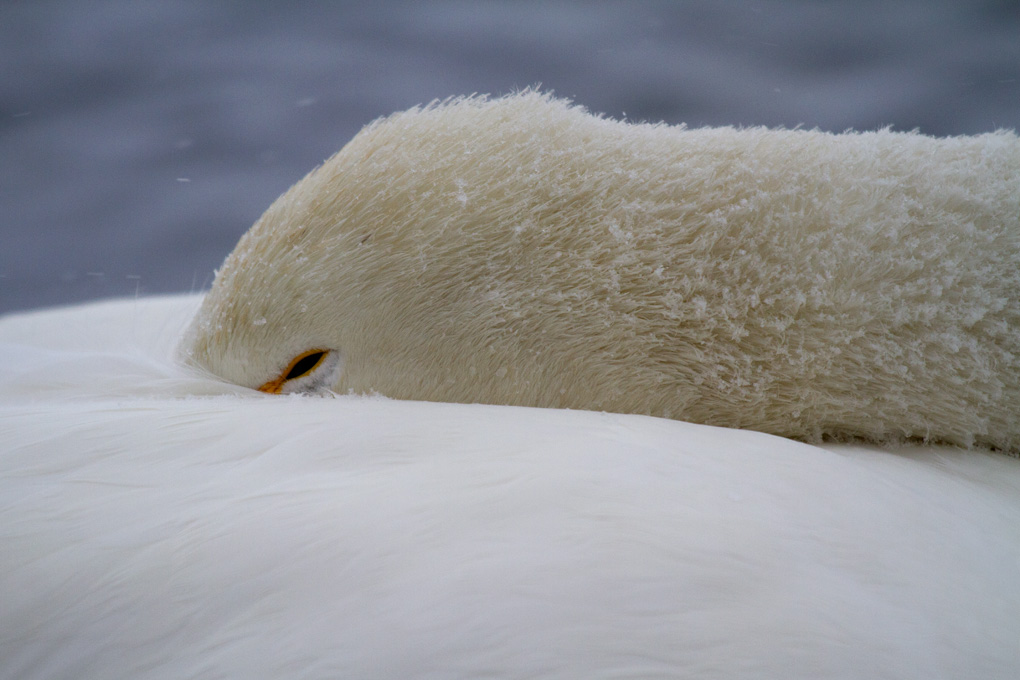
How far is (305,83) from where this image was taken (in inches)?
107

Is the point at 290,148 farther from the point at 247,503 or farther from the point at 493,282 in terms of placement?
the point at 247,503

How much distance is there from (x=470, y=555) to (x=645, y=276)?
51cm

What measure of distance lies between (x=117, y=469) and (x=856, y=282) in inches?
31.1

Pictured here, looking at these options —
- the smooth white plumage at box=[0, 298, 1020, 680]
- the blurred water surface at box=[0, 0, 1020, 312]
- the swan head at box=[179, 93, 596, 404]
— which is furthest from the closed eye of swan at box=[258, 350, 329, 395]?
the blurred water surface at box=[0, 0, 1020, 312]

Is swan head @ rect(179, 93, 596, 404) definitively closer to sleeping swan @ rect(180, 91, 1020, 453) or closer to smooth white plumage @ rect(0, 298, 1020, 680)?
sleeping swan @ rect(180, 91, 1020, 453)

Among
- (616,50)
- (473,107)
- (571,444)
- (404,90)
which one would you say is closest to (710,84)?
(616,50)

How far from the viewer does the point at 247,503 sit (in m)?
0.56

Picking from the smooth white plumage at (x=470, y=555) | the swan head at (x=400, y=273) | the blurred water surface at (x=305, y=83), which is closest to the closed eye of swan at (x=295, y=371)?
the swan head at (x=400, y=273)

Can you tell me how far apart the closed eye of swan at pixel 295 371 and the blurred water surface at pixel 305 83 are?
4.67 feet

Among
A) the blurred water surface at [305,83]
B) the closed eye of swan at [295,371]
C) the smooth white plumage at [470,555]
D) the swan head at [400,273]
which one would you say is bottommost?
the smooth white plumage at [470,555]

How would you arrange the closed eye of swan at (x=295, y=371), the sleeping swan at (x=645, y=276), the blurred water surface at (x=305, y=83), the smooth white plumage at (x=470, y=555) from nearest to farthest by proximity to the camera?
the smooth white plumage at (x=470, y=555), the sleeping swan at (x=645, y=276), the closed eye of swan at (x=295, y=371), the blurred water surface at (x=305, y=83)

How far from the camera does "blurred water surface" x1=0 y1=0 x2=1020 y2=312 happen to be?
235 centimetres

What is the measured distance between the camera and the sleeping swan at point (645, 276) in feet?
2.84

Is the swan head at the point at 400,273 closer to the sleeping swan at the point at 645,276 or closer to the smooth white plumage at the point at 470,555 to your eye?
the sleeping swan at the point at 645,276
